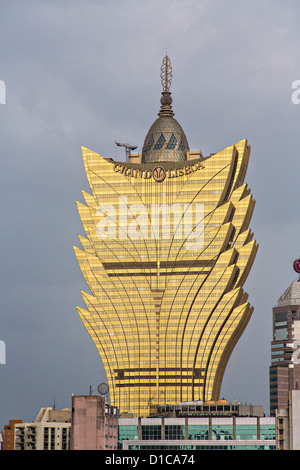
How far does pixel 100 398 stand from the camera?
18912 cm

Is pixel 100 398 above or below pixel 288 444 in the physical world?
above

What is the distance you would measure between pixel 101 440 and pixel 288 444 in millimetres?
80769
